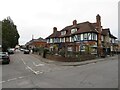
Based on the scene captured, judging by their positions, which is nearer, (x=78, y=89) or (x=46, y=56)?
(x=78, y=89)

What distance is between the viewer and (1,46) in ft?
167

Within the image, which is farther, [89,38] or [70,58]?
[89,38]

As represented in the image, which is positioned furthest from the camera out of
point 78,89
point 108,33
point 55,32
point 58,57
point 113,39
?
point 55,32

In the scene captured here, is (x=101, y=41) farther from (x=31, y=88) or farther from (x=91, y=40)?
(x=31, y=88)

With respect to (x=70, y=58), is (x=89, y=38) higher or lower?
higher

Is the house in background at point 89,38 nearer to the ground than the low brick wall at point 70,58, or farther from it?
farther from it

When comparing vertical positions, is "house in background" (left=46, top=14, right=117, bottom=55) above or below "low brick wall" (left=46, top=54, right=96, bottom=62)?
above

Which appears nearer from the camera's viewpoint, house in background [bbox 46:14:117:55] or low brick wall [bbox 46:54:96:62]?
low brick wall [bbox 46:54:96:62]

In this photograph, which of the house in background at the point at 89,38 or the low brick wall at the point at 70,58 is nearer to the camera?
the low brick wall at the point at 70,58

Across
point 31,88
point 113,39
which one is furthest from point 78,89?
point 113,39

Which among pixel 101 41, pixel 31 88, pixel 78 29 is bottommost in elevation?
pixel 31 88

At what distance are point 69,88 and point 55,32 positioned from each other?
59.2 metres

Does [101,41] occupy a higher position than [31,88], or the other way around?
[101,41]

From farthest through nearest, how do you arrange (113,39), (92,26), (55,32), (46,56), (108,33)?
1. (55,32)
2. (113,39)
3. (108,33)
4. (92,26)
5. (46,56)
